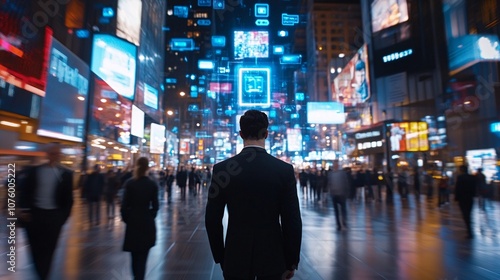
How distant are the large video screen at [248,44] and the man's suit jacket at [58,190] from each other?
77.0 feet

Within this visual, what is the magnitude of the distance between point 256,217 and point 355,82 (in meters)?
47.0

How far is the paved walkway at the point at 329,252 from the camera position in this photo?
17.9ft

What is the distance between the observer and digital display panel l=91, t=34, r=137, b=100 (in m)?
26.7

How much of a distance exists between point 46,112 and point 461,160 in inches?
1111

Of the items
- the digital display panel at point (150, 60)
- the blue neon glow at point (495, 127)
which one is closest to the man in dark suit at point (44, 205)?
the blue neon glow at point (495, 127)

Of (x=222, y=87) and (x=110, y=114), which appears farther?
(x=222, y=87)

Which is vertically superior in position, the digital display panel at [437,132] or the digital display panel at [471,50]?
the digital display panel at [471,50]

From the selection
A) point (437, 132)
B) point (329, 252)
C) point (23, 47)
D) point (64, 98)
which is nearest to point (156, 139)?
point (64, 98)

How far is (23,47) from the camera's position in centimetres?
1638

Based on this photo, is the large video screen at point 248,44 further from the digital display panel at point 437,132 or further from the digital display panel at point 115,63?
the digital display panel at point 437,132

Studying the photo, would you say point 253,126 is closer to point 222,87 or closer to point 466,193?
point 466,193

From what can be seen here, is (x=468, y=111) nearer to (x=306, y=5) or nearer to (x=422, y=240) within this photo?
(x=422, y=240)

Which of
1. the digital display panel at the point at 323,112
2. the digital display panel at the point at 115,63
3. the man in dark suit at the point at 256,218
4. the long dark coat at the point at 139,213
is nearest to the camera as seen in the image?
the man in dark suit at the point at 256,218

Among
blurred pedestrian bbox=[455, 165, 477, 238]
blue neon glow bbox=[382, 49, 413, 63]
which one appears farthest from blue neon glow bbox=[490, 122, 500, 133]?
blurred pedestrian bbox=[455, 165, 477, 238]
